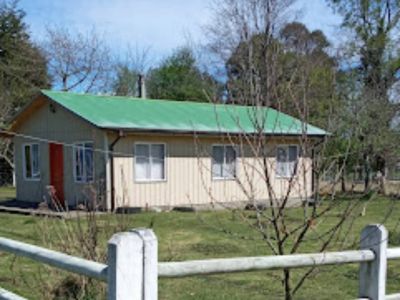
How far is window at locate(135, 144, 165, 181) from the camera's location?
1762 cm

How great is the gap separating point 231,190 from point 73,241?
14229 millimetres

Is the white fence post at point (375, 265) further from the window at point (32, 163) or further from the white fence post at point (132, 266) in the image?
the window at point (32, 163)

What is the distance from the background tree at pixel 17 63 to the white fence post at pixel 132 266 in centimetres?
3314

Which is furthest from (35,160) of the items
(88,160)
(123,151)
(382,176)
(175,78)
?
(175,78)

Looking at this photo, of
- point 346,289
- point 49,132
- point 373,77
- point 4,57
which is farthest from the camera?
point 4,57

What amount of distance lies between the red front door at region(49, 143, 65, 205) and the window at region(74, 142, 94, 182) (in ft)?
3.02

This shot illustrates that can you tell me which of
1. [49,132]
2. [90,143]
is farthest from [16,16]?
[90,143]

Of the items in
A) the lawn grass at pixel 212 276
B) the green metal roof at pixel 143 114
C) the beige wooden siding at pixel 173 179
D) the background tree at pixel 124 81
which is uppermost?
the background tree at pixel 124 81

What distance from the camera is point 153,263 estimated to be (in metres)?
2.78

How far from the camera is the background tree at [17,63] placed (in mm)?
35156

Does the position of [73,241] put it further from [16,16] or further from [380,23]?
[16,16]

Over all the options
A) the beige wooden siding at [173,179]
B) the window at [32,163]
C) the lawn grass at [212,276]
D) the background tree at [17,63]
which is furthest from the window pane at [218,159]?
the background tree at [17,63]

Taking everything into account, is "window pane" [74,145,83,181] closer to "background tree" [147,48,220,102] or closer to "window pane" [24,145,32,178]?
"window pane" [24,145,32,178]

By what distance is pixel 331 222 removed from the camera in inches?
561
